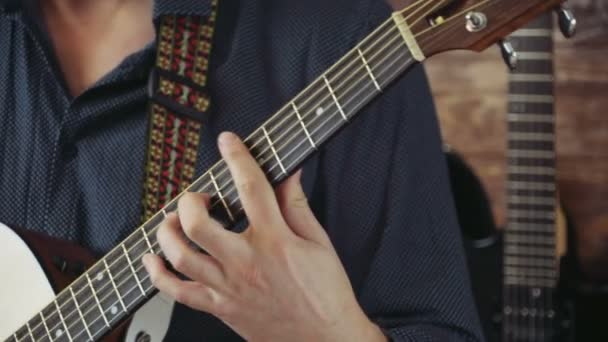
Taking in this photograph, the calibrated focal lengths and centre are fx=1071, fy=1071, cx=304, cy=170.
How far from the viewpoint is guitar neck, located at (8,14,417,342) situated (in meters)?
0.90

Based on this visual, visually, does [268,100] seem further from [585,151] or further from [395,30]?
[585,151]

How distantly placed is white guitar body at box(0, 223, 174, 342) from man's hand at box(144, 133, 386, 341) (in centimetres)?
13

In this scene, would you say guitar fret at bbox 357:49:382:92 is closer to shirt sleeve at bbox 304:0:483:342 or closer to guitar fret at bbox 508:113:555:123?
shirt sleeve at bbox 304:0:483:342

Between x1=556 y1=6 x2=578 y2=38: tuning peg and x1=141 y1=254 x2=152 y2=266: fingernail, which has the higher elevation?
x1=556 y1=6 x2=578 y2=38: tuning peg

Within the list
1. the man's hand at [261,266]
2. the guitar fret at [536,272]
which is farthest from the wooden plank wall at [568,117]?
the man's hand at [261,266]

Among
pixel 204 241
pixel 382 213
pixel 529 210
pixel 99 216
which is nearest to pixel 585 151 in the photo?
pixel 529 210

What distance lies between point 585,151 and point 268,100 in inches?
42.5

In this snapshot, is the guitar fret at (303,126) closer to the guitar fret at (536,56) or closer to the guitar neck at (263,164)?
the guitar neck at (263,164)

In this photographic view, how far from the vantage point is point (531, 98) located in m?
1.84

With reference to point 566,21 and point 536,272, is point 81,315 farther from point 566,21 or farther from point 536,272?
point 536,272

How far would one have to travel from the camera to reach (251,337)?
0.95 meters

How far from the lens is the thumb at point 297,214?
916mm

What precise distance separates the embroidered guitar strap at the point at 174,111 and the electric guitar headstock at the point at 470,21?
300 mm

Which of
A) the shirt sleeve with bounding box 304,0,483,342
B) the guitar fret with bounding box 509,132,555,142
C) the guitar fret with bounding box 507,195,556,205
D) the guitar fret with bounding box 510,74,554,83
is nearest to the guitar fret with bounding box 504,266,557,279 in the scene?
the guitar fret with bounding box 507,195,556,205
